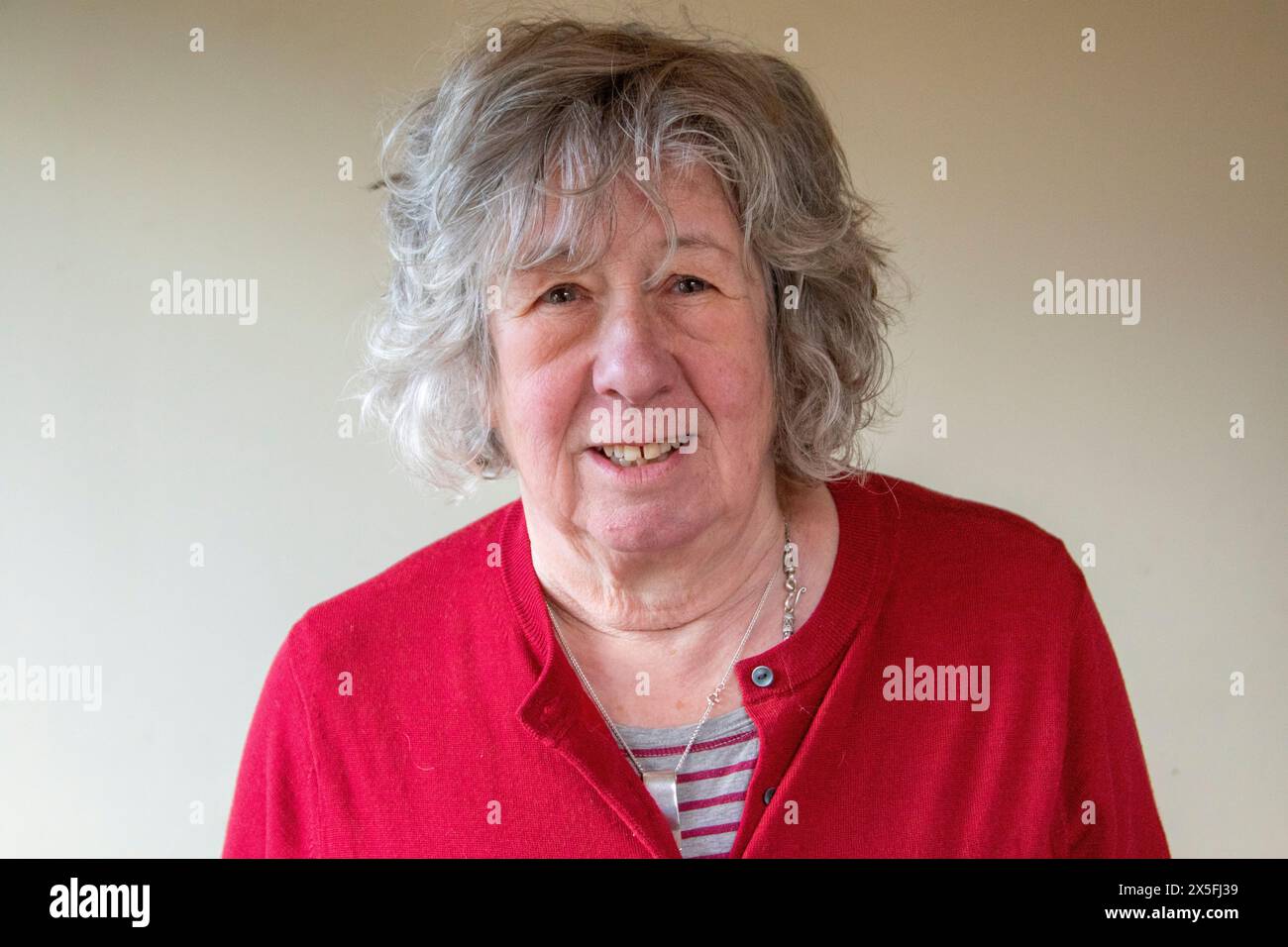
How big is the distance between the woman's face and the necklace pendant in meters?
0.25

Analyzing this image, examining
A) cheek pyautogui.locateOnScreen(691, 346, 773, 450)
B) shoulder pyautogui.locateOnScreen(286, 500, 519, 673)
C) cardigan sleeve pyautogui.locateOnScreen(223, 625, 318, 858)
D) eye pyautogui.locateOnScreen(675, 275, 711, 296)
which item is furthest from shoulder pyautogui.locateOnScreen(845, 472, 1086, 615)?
cardigan sleeve pyautogui.locateOnScreen(223, 625, 318, 858)

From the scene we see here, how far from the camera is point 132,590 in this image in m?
1.98

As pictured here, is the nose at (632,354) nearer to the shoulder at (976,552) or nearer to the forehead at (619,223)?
the forehead at (619,223)

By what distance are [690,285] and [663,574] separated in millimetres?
336

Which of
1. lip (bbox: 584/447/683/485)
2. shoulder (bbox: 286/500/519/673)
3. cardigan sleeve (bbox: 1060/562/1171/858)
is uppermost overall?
lip (bbox: 584/447/683/485)

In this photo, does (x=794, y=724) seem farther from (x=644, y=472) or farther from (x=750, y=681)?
(x=644, y=472)

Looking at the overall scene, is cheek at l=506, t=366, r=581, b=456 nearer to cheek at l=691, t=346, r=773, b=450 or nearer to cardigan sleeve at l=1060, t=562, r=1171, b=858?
cheek at l=691, t=346, r=773, b=450

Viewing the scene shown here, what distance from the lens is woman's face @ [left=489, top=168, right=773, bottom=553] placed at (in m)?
1.25

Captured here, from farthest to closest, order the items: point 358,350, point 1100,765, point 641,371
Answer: point 358,350 < point 1100,765 < point 641,371

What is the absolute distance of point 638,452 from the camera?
1.29 meters

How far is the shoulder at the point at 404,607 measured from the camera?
1.43 metres

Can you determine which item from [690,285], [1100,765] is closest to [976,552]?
[1100,765]

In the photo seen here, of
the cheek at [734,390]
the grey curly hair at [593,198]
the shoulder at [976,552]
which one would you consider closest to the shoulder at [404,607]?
the grey curly hair at [593,198]
